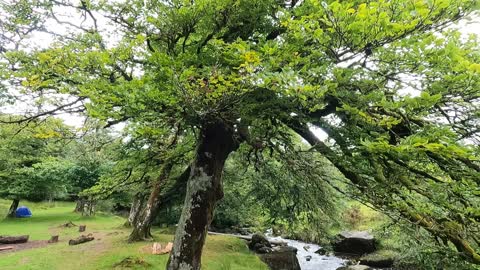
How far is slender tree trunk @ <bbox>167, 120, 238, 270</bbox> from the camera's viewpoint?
25.6ft

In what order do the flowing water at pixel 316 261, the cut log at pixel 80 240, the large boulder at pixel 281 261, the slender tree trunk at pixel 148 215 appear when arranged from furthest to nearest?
the flowing water at pixel 316 261, the cut log at pixel 80 240, the large boulder at pixel 281 261, the slender tree trunk at pixel 148 215

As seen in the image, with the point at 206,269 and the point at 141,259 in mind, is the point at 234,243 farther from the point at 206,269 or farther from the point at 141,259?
the point at 141,259

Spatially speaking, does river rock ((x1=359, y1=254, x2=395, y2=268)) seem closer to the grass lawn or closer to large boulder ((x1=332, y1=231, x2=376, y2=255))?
large boulder ((x1=332, y1=231, x2=376, y2=255))

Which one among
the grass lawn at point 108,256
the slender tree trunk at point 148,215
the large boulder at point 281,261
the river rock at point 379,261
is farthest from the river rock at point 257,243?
the slender tree trunk at point 148,215

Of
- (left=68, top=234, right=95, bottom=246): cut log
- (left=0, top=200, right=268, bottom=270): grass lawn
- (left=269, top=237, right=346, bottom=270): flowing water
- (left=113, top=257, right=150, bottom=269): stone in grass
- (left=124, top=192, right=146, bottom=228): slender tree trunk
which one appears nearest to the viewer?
(left=113, top=257, right=150, bottom=269): stone in grass

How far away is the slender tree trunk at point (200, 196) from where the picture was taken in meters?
7.80

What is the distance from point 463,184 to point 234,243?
1471 centimetres

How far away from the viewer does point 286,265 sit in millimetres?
16625

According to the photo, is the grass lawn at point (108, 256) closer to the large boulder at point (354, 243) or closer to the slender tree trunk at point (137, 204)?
the slender tree trunk at point (137, 204)

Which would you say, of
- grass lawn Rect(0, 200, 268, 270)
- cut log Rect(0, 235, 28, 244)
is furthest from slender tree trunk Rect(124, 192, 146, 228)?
cut log Rect(0, 235, 28, 244)

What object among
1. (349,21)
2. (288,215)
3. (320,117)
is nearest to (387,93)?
(320,117)

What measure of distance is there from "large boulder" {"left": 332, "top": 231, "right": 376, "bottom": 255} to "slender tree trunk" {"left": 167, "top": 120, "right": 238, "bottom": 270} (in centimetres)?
1715

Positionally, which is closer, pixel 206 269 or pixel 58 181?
pixel 206 269

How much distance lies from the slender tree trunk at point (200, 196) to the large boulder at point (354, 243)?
56.3 ft
